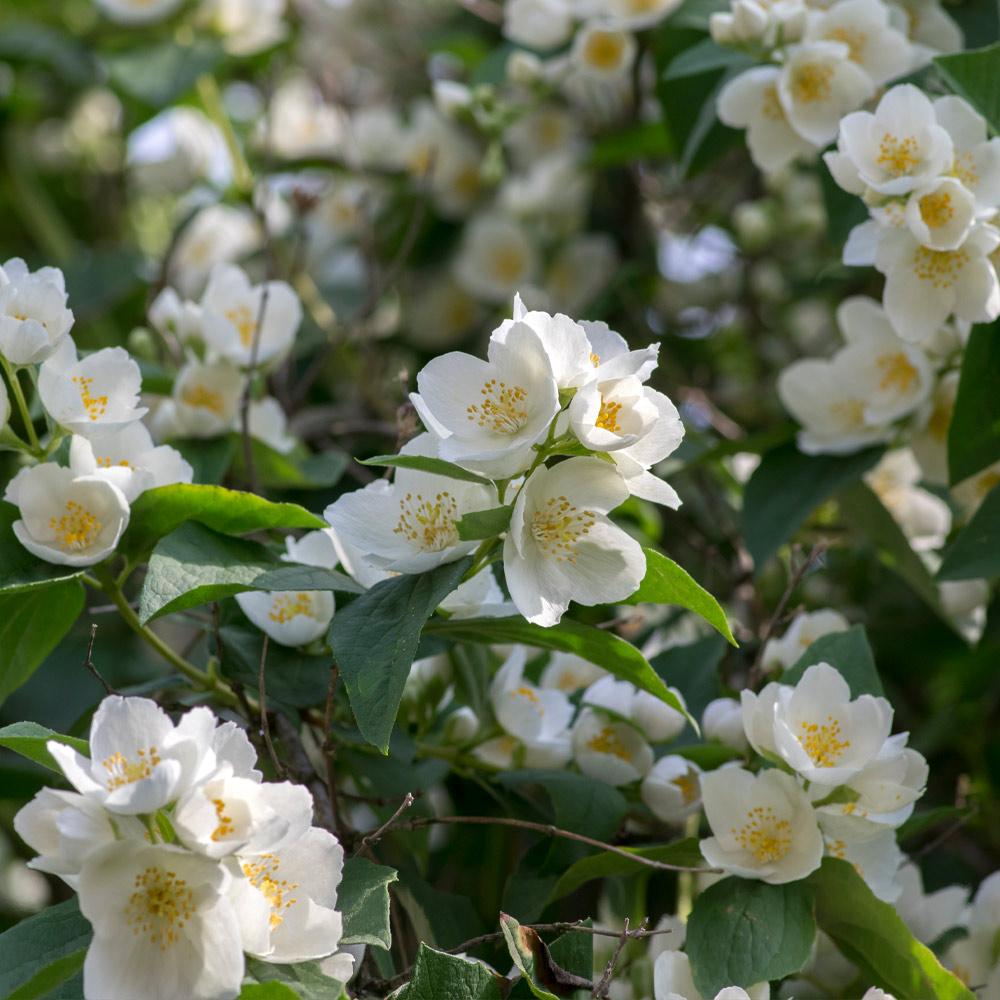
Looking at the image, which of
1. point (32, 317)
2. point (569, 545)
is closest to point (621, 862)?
point (569, 545)

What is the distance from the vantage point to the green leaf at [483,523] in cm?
95

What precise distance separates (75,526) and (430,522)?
0.27 meters

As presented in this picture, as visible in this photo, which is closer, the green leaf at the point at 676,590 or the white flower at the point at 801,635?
the green leaf at the point at 676,590

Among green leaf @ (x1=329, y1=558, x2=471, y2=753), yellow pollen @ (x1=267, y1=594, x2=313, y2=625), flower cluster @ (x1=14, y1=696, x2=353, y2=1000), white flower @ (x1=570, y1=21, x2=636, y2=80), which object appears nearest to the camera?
flower cluster @ (x1=14, y1=696, x2=353, y2=1000)

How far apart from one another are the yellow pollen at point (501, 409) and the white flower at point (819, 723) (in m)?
0.29

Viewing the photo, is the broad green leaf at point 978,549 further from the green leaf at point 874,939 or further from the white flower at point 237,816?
the white flower at point 237,816

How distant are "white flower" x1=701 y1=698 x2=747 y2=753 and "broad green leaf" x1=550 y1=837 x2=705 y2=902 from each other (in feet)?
0.35

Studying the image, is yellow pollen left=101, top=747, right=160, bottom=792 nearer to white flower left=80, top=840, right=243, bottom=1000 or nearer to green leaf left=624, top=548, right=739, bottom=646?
white flower left=80, top=840, right=243, bottom=1000

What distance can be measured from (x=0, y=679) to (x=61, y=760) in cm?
34

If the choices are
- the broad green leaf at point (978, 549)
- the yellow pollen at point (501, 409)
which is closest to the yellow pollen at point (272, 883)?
the yellow pollen at point (501, 409)

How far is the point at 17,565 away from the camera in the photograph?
105 centimetres

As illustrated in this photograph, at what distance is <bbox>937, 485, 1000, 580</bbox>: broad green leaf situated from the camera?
128 centimetres

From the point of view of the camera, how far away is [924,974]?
3.44 feet

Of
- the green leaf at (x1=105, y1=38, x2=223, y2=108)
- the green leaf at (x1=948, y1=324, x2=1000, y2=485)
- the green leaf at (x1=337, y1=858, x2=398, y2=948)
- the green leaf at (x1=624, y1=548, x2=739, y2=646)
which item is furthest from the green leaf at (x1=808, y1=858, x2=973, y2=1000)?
the green leaf at (x1=105, y1=38, x2=223, y2=108)
